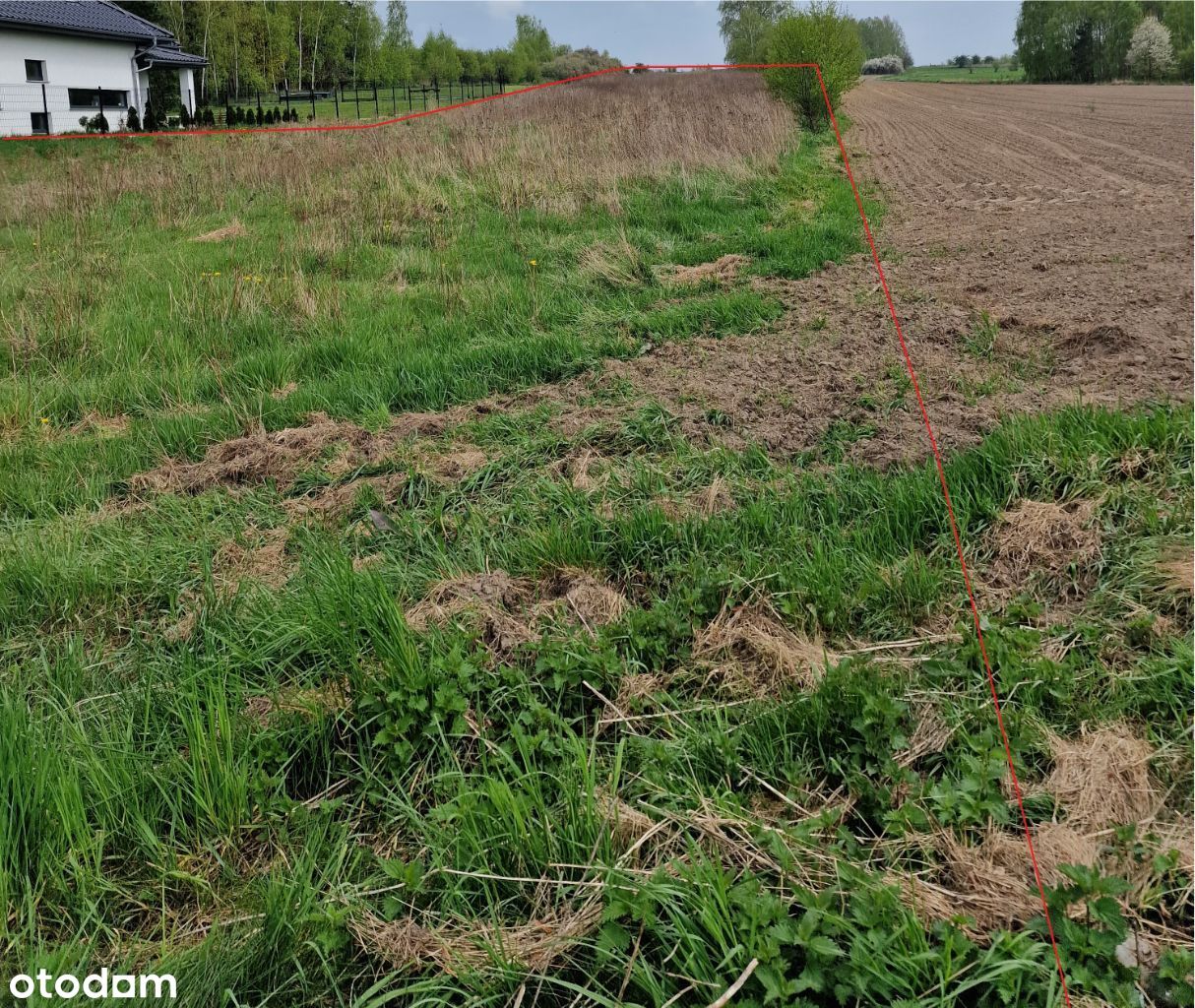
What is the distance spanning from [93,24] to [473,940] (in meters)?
43.9

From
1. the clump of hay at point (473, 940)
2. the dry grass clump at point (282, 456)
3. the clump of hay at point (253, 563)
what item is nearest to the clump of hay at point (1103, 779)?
the clump of hay at point (473, 940)

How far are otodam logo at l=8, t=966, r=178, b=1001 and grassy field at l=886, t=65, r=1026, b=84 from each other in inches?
3276

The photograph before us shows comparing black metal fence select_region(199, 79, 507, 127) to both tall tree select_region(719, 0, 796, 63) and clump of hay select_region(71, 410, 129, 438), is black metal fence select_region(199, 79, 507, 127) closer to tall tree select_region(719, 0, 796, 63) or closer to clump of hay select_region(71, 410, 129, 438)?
tall tree select_region(719, 0, 796, 63)

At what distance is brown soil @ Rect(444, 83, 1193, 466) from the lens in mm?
4535

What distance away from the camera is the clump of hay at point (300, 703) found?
8.86 feet

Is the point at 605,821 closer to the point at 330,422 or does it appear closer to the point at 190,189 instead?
the point at 330,422

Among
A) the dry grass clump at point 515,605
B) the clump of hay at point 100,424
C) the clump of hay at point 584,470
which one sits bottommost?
the dry grass clump at point 515,605

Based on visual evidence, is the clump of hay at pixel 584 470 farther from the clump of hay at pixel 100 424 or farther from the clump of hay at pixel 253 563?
the clump of hay at pixel 100 424

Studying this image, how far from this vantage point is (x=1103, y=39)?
5947 centimetres

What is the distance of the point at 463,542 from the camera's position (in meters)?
3.79

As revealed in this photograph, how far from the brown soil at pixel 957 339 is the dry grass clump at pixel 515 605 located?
161 cm

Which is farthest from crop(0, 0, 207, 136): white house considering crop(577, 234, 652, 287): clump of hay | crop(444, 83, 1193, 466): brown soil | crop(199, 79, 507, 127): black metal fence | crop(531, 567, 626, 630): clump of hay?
crop(531, 567, 626, 630): clump of hay

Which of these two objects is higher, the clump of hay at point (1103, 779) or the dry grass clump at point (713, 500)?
the dry grass clump at point (713, 500)

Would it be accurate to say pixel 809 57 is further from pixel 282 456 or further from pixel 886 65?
pixel 886 65
